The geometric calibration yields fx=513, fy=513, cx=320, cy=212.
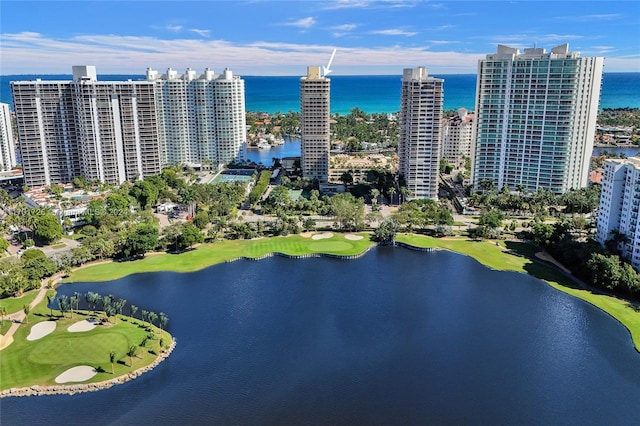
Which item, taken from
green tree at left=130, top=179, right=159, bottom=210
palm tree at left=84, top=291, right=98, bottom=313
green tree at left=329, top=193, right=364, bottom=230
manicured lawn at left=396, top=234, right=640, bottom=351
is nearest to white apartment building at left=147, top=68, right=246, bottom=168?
green tree at left=130, top=179, right=159, bottom=210

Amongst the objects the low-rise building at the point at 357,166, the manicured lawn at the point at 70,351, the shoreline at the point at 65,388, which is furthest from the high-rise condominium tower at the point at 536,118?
the shoreline at the point at 65,388

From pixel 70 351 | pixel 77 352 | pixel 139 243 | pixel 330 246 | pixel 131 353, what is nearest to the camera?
pixel 131 353

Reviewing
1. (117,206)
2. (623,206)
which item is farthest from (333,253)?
(117,206)

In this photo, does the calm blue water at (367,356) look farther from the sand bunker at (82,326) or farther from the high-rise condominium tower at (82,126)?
the high-rise condominium tower at (82,126)

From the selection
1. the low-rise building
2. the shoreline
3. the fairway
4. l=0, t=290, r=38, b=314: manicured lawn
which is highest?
the low-rise building

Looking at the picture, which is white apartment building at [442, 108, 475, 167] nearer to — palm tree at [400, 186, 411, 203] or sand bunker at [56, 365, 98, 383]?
palm tree at [400, 186, 411, 203]

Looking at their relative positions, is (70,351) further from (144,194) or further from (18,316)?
(144,194)

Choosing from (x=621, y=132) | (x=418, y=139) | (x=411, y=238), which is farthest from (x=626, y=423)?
(x=621, y=132)
